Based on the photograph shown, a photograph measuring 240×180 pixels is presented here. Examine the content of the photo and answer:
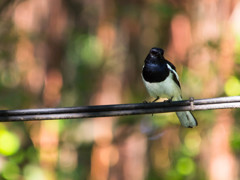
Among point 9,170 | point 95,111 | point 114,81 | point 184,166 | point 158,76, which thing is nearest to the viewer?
point 95,111

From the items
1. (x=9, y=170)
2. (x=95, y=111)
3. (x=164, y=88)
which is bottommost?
(x=95, y=111)

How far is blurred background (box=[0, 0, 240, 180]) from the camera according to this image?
22.1 feet

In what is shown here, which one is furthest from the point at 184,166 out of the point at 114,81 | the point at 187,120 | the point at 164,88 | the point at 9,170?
the point at 114,81

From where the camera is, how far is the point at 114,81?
8.92 m

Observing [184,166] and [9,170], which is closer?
[9,170]

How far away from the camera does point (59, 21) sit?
878cm

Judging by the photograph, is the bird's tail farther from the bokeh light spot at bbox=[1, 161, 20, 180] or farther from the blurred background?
the bokeh light spot at bbox=[1, 161, 20, 180]

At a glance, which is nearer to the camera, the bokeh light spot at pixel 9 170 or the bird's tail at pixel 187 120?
the bird's tail at pixel 187 120

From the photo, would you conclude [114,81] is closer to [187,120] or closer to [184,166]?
[184,166]

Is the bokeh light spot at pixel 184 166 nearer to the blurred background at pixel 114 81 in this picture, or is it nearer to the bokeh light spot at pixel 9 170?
the blurred background at pixel 114 81

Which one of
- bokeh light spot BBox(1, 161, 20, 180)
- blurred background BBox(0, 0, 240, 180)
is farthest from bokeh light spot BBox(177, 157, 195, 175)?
bokeh light spot BBox(1, 161, 20, 180)

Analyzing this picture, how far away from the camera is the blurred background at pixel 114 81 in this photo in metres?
6.73

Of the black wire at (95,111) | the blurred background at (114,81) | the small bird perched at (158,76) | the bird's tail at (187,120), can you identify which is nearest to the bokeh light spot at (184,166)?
the blurred background at (114,81)

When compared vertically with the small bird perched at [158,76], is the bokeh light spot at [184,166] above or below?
below
